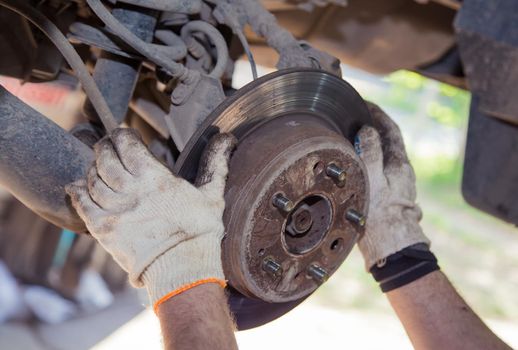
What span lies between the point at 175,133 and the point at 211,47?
0.60ft

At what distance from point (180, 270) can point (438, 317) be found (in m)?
0.50

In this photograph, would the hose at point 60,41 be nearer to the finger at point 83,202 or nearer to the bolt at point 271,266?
the finger at point 83,202

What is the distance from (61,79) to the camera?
119cm

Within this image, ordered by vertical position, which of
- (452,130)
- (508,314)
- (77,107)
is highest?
(77,107)

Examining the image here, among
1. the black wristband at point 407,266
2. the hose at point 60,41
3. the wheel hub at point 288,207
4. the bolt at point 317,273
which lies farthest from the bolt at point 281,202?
the black wristband at point 407,266

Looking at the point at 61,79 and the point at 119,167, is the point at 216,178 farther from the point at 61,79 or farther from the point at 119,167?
the point at 61,79

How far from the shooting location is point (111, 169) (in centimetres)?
75

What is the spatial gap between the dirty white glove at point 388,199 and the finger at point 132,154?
40 cm


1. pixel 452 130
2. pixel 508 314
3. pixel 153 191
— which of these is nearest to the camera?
pixel 153 191

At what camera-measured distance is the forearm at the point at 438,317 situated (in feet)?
3.22

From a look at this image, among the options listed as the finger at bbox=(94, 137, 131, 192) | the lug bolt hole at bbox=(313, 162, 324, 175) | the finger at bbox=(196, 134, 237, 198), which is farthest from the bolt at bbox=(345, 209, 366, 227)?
the finger at bbox=(94, 137, 131, 192)

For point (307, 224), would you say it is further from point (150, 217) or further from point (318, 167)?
point (150, 217)

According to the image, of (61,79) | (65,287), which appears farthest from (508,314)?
(61,79)

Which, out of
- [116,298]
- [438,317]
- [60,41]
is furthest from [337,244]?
[116,298]
